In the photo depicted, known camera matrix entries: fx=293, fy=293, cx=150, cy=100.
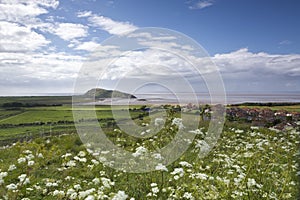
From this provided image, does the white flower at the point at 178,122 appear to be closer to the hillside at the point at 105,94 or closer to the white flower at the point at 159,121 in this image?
the white flower at the point at 159,121

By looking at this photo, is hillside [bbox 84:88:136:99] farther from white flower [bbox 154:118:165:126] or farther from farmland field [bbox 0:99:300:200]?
white flower [bbox 154:118:165:126]

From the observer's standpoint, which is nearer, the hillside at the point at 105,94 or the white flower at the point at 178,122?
the white flower at the point at 178,122

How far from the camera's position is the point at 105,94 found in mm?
5523

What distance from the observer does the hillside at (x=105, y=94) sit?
5.00 m

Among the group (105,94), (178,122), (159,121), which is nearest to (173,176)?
(159,121)

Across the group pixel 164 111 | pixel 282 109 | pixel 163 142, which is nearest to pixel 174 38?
pixel 164 111

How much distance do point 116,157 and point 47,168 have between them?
2.17 metres

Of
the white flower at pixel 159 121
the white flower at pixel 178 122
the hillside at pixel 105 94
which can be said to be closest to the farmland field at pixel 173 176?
the white flower at pixel 178 122

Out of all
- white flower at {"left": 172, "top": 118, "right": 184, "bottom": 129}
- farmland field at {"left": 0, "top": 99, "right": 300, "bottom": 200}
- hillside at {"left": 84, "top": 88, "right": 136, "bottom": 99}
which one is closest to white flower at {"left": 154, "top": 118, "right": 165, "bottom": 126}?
farmland field at {"left": 0, "top": 99, "right": 300, "bottom": 200}

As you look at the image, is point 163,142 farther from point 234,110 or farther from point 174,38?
point 234,110

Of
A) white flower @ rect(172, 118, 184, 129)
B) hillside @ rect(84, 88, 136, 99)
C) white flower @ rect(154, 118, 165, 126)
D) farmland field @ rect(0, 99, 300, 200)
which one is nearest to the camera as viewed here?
farmland field @ rect(0, 99, 300, 200)

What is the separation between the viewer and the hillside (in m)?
5.00

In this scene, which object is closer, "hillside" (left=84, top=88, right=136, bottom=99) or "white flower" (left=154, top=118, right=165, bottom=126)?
"white flower" (left=154, top=118, right=165, bottom=126)

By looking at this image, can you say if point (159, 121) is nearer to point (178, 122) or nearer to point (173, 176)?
point (178, 122)
